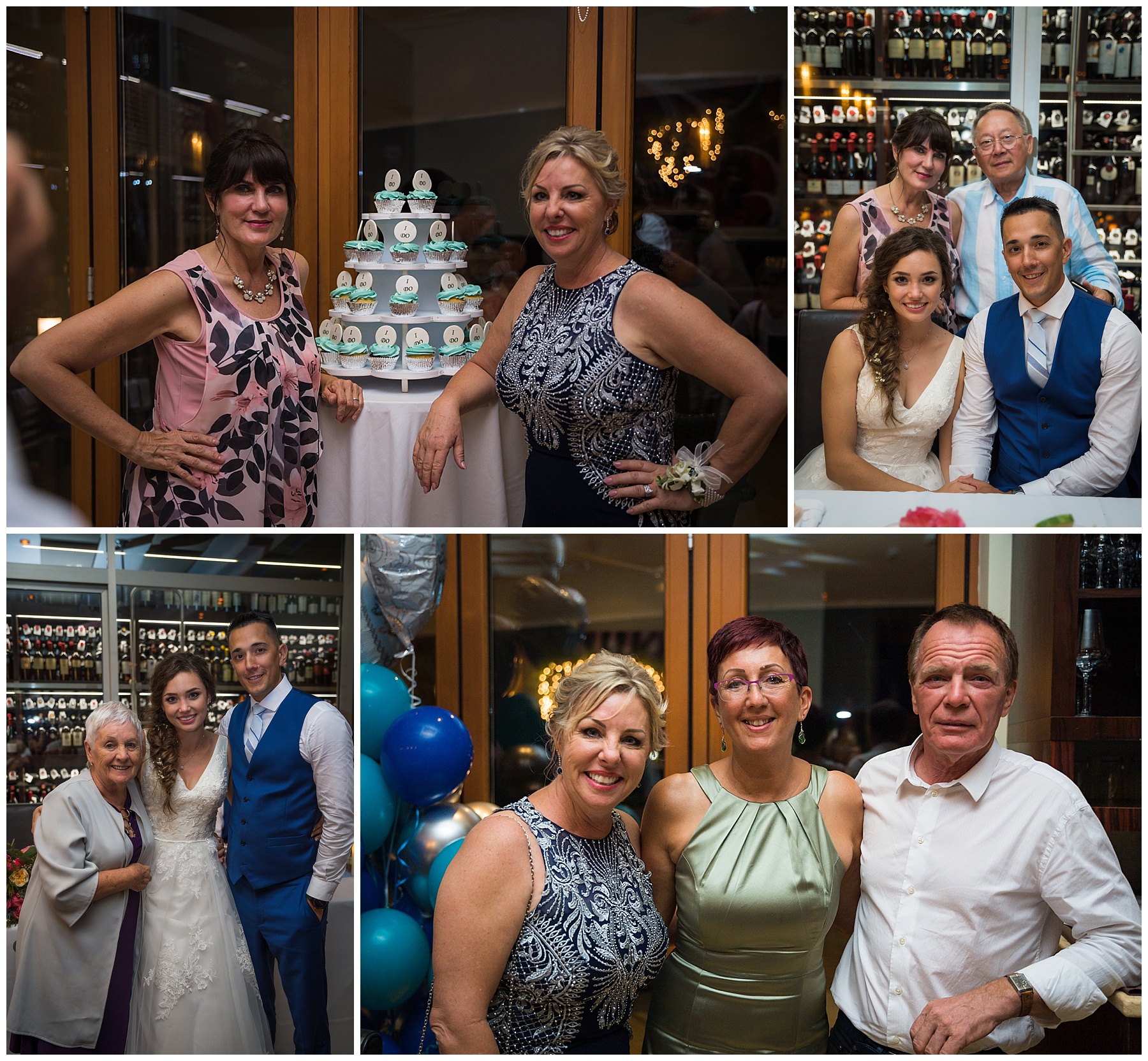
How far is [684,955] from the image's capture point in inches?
87.1

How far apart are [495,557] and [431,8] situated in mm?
2191

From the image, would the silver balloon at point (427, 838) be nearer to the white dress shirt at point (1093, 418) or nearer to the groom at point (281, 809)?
the groom at point (281, 809)

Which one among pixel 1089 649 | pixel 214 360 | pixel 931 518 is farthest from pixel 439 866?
pixel 1089 649

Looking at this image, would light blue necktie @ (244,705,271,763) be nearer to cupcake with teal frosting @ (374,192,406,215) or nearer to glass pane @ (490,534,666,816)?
glass pane @ (490,534,666,816)

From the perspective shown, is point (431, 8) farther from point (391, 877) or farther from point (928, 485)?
point (391, 877)

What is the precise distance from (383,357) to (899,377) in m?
1.61

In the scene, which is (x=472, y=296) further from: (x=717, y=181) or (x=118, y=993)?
(x=118, y=993)

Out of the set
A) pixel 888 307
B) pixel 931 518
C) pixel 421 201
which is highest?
pixel 421 201

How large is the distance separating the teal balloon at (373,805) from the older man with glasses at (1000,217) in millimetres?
2131

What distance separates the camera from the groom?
8.25 feet

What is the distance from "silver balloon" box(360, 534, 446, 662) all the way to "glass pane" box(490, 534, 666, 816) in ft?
1.17

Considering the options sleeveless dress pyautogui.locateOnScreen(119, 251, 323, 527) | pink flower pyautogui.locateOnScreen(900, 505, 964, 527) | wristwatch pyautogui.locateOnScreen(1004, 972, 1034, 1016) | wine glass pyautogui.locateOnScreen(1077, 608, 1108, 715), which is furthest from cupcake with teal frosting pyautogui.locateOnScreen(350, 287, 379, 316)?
wristwatch pyautogui.locateOnScreen(1004, 972, 1034, 1016)

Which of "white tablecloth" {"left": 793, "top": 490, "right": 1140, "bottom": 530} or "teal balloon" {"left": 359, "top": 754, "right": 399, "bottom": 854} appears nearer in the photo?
"white tablecloth" {"left": 793, "top": 490, "right": 1140, "bottom": 530}

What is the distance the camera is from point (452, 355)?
3.23m
